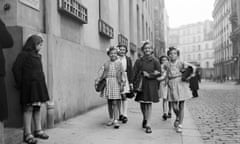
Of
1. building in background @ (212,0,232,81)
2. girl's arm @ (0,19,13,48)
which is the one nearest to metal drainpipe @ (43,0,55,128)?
girl's arm @ (0,19,13,48)

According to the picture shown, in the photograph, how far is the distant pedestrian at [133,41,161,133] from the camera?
598cm

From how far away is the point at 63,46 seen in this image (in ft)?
23.2

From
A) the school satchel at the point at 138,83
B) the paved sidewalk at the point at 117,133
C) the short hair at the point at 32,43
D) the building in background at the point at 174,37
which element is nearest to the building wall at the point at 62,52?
the short hair at the point at 32,43

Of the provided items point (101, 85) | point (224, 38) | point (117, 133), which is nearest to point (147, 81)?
point (101, 85)

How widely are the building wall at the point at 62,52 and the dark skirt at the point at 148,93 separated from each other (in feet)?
6.67

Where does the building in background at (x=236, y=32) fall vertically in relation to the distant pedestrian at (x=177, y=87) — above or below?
above

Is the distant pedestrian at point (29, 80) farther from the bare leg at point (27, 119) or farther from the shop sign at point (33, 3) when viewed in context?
the shop sign at point (33, 3)

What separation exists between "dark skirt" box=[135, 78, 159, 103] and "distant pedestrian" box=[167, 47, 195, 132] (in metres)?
0.38

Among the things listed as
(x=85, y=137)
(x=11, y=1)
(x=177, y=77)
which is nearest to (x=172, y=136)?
(x=177, y=77)

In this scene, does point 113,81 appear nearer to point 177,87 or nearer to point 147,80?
point 147,80

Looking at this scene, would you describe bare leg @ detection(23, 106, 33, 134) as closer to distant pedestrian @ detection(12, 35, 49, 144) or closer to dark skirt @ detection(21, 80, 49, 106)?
distant pedestrian @ detection(12, 35, 49, 144)

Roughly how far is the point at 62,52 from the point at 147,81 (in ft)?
7.76

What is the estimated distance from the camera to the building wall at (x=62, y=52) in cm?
503

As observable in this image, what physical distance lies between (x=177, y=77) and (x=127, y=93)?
1363 millimetres
